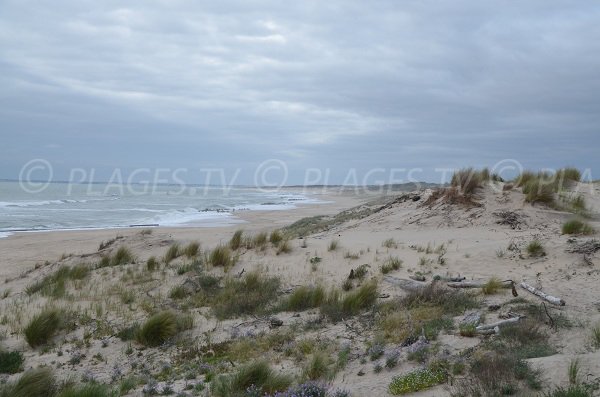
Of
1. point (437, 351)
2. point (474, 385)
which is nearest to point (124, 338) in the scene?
point (437, 351)

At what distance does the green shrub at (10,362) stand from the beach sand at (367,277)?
0.12 m

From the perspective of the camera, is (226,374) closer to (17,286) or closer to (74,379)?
(74,379)

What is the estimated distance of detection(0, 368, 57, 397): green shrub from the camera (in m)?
5.12

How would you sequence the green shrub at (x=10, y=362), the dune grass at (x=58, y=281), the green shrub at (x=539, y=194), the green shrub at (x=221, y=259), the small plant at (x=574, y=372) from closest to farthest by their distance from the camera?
the small plant at (x=574, y=372)
the green shrub at (x=10, y=362)
the dune grass at (x=58, y=281)
the green shrub at (x=221, y=259)
the green shrub at (x=539, y=194)

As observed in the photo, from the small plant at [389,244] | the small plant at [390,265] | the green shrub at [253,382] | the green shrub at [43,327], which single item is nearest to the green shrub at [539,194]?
the small plant at [389,244]

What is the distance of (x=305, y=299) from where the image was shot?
25.8 ft

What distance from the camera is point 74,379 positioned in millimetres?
5699

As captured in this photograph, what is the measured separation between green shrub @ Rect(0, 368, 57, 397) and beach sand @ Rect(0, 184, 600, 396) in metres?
0.59

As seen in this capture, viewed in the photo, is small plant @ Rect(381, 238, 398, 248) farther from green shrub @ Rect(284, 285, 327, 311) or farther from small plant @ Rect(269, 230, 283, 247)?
green shrub @ Rect(284, 285, 327, 311)

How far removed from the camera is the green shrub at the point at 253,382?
189 inches

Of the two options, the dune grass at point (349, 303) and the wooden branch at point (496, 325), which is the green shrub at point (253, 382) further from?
the wooden branch at point (496, 325)

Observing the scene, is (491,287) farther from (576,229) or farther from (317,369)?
(576,229)

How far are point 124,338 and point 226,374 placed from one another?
7.79 feet

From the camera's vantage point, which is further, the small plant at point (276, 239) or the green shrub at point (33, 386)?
the small plant at point (276, 239)
